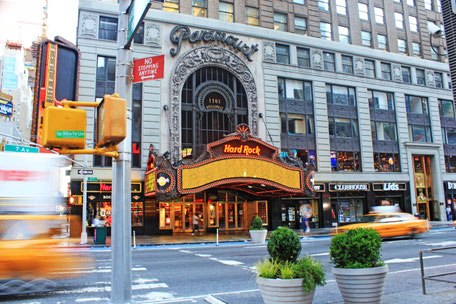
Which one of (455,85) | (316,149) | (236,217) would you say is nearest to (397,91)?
(316,149)

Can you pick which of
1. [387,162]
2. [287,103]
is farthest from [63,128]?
[387,162]

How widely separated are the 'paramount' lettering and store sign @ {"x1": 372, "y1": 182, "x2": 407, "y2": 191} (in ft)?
54.2

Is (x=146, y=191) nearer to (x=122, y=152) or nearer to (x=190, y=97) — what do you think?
(x=190, y=97)

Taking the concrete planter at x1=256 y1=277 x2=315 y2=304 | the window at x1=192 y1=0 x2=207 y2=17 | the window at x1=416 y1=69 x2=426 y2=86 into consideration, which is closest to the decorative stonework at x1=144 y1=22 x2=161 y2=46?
the window at x1=192 y1=0 x2=207 y2=17

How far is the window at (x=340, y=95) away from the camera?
37906 mm

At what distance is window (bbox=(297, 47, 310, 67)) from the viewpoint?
122 feet

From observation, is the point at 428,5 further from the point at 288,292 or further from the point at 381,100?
the point at 288,292

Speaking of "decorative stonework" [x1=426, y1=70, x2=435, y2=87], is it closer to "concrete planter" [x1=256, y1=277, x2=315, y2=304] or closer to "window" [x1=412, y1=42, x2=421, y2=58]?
"window" [x1=412, y1=42, x2=421, y2=58]

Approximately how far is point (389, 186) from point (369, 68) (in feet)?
41.7

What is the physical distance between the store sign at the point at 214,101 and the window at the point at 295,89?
235 inches

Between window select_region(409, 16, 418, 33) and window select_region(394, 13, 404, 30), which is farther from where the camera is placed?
window select_region(409, 16, 418, 33)

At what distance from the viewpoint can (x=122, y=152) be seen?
225 inches

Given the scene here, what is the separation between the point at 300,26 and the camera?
1508 inches

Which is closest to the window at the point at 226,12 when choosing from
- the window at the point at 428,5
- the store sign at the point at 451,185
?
the window at the point at 428,5
